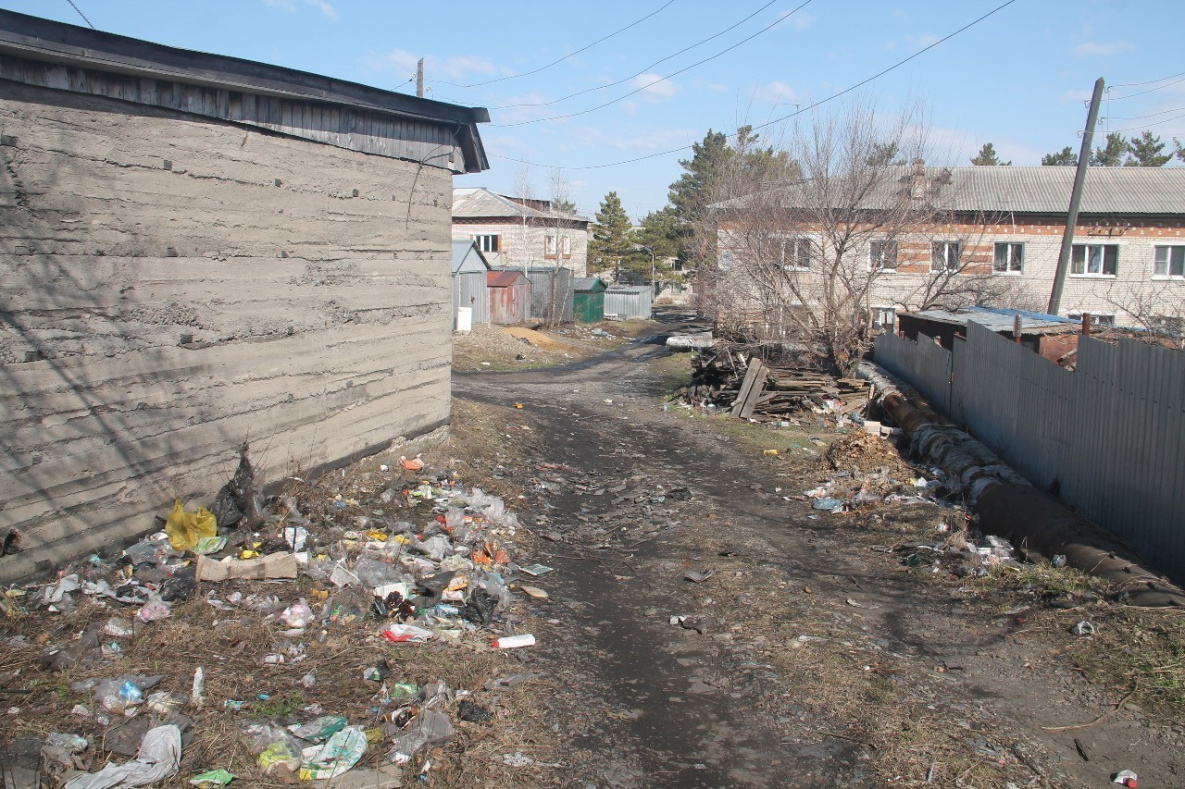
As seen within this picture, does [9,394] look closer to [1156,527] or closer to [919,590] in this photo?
[919,590]

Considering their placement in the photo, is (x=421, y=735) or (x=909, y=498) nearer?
(x=421, y=735)

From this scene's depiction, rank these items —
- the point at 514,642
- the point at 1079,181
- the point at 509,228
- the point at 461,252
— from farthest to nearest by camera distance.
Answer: the point at 509,228 → the point at 461,252 → the point at 1079,181 → the point at 514,642

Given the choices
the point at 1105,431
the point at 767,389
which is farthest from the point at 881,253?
the point at 1105,431

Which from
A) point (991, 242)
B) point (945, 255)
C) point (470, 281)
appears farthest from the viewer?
point (470, 281)

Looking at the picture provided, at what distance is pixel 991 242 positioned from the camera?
2838cm

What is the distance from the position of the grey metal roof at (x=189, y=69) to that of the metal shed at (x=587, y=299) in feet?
101

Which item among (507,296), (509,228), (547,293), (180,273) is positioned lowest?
(180,273)

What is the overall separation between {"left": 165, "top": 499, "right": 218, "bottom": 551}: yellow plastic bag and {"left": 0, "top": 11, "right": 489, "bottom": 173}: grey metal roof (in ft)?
9.33

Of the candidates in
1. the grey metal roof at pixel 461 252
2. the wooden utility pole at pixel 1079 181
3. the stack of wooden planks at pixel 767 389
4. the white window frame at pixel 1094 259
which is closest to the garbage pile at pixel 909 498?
the stack of wooden planks at pixel 767 389

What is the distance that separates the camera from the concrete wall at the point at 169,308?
5.14m

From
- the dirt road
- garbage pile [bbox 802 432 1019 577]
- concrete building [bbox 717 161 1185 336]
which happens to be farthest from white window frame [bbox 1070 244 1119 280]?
the dirt road

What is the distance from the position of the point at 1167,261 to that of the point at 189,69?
32032 mm

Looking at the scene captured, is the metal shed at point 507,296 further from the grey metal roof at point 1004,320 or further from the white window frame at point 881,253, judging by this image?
the grey metal roof at point 1004,320

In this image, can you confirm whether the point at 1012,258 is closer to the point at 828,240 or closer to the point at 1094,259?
the point at 1094,259
